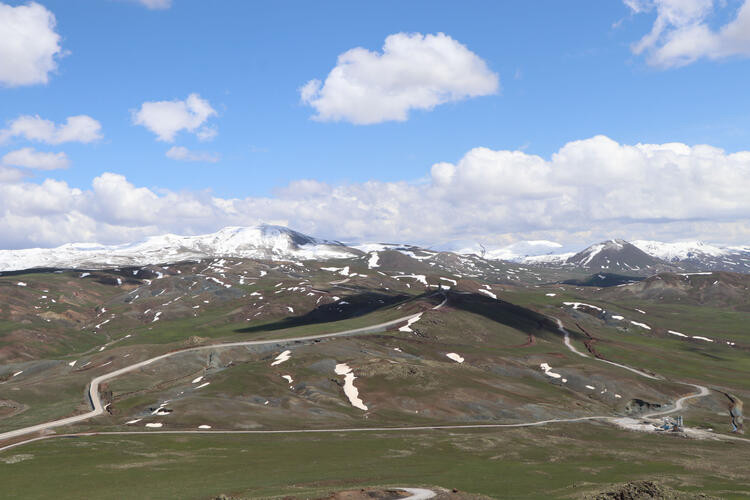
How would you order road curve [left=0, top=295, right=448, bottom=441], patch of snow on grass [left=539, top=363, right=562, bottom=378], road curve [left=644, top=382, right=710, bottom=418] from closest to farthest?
road curve [left=0, top=295, right=448, bottom=441], road curve [left=644, top=382, right=710, bottom=418], patch of snow on grass [left=539, top=363, right=562, bottom=378]

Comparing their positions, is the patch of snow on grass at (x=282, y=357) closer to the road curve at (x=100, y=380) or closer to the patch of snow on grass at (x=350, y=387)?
the patch of snow on grass at (x=350, y=387)

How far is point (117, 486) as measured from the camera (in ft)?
177

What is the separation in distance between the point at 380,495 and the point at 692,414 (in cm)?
11534

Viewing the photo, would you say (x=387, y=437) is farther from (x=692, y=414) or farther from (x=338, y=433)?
(x=692, y=414)

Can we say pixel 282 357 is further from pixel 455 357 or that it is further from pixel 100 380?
pixel 455 357

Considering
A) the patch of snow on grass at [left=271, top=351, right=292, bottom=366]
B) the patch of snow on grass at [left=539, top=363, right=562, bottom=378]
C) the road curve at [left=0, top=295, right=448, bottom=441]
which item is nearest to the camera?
the road curve at [left=0, top=295, right=448, bottom=441]

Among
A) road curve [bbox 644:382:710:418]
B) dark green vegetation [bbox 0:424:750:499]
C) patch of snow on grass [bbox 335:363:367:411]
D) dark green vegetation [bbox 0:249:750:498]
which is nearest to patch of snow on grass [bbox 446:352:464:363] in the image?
dark green vegetation [bbox 0:249:750:498]

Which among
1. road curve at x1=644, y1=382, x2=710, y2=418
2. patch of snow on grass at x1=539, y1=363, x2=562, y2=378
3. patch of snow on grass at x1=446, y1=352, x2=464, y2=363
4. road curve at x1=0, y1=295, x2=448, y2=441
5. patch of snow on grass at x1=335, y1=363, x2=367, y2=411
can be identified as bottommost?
road curve at x1=644, y1=382, x2=710, y2=418

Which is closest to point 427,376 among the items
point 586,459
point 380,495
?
Result: point 586,459

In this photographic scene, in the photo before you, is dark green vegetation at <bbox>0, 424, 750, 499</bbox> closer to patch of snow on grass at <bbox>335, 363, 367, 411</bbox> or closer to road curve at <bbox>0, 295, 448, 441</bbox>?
road curve at <bbox>0, 295, 448, 441</bbox>

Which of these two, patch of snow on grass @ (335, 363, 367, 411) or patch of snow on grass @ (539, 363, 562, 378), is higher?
patch of snow on grass @ (335, 363, 367, 411)

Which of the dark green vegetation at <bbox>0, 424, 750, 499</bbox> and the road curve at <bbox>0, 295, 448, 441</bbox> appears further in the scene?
the road curve at <bbox>0, 295, 448, 441</bbox>

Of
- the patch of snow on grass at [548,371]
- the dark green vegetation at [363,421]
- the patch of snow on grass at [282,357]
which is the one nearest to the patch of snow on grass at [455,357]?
the dark green vegetation at [363,421]

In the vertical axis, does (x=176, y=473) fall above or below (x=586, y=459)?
above
